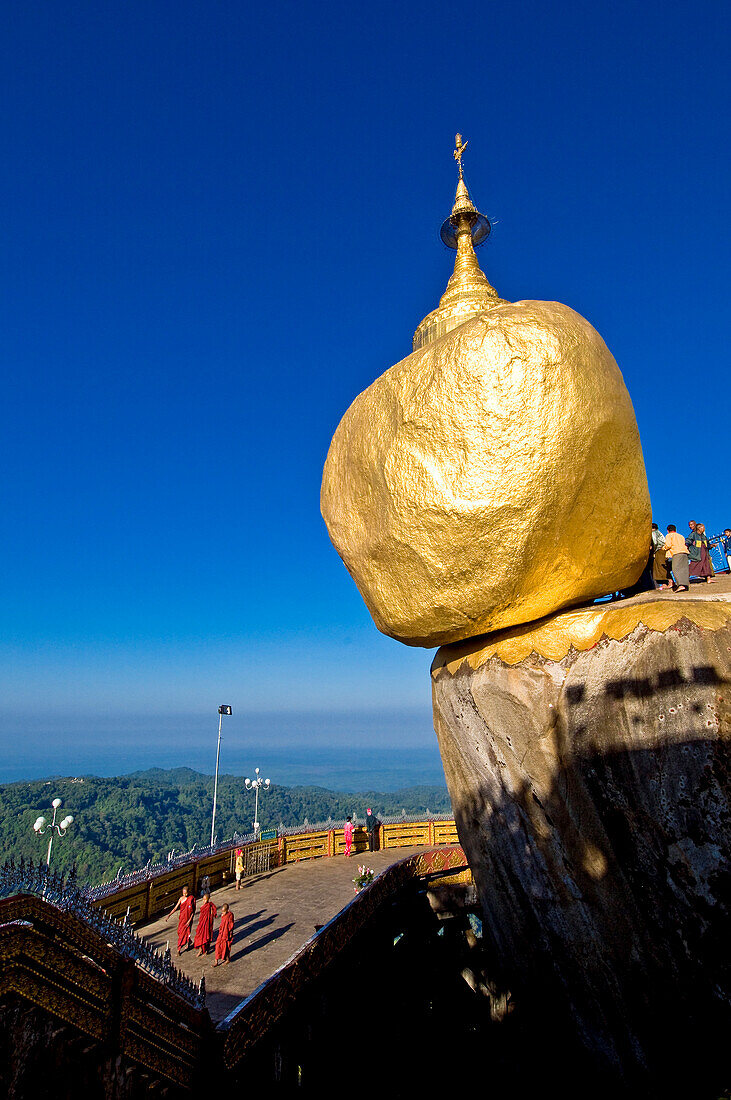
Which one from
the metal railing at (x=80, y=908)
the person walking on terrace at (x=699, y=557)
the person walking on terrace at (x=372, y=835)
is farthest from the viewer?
the person walking on terrace at (x=372, y=835)

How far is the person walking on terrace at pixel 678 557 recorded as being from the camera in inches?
291

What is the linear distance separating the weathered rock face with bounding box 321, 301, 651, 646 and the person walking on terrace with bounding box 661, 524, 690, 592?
23.3 inches

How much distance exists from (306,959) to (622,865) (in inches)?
187

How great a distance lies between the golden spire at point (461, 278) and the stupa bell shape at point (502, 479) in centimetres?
268

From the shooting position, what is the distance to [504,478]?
Result: 631cm

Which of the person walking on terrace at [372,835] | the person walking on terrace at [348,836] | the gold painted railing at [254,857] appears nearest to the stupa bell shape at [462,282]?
the gold painted railing at [254,857]

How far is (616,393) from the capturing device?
6.66 m

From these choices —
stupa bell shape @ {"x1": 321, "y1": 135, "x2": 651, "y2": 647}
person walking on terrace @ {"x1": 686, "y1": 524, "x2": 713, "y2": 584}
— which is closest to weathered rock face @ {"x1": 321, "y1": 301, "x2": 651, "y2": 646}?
stupa bell shape @ {"x1": 321, "y1": 135, "x2": 651, "y2": 647}

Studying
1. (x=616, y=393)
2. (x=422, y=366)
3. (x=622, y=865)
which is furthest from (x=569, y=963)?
(x=422, y=366)

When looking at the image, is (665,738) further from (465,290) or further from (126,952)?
(465,290)

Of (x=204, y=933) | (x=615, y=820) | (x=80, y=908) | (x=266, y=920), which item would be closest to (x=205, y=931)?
(x=204, y=933)

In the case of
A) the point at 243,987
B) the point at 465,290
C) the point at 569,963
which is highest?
the point at 465,290

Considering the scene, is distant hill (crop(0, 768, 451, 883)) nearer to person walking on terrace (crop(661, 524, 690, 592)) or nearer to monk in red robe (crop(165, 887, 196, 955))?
monk in red robe (crop(165, 887, 196, 955))

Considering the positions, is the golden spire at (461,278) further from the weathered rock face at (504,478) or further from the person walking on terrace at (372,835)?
the person walking on terrace at (372,835)
